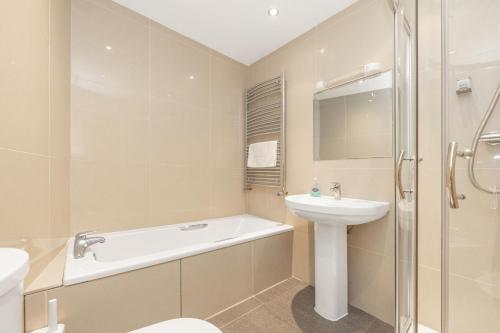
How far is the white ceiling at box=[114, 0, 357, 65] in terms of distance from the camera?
1678mm

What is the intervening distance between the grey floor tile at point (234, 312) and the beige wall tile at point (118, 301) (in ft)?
0.93

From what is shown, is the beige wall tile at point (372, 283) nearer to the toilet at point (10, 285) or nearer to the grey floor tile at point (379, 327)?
the grey floor tile at point (379, 327)

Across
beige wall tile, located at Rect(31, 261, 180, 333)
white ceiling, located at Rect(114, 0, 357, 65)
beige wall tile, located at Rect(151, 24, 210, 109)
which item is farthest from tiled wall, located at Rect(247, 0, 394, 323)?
beige wall tile, located at Rect(31, 261, 180, 333)

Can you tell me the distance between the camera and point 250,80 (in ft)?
Result: 8.54

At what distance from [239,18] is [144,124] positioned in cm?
122

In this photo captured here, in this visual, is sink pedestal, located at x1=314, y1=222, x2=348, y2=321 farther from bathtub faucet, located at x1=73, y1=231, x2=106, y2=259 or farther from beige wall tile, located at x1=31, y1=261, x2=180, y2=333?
bathtub faucet, located at x1=73, y1=231, x2=106, y2=259

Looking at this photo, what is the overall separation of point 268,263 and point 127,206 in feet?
4.21

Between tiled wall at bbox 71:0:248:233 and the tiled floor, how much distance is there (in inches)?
38.3

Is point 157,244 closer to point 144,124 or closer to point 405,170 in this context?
point 144,124

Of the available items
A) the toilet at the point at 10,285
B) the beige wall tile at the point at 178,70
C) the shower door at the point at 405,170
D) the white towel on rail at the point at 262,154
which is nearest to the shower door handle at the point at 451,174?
the shower door at the point at 405,170

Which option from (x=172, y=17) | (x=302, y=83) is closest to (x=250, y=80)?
(x=302, y=83)

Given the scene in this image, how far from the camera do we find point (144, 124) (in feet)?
6.19

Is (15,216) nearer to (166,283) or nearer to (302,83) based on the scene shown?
(166,283)

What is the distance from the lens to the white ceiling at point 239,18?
5.50 feet
